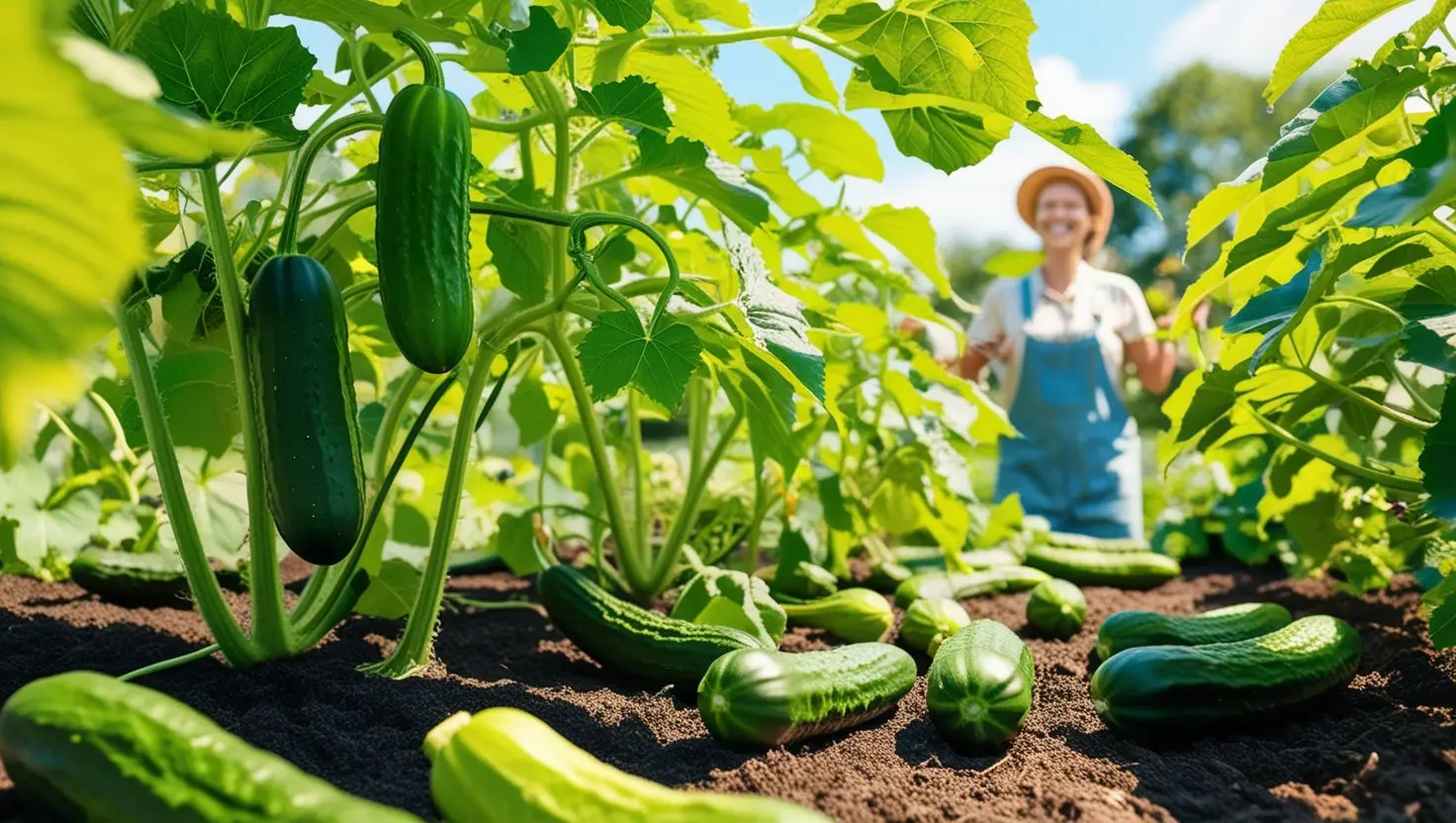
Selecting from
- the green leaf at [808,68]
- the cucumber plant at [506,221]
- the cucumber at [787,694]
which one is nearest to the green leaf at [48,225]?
the cucumber plant at [506,221]

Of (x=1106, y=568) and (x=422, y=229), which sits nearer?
(x=422, y=229)

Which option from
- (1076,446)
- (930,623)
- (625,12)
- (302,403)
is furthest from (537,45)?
(1076,446)

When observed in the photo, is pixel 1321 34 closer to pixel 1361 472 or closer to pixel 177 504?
pixel 1361 472

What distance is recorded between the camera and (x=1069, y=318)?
222 inches

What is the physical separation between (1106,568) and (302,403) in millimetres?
3286

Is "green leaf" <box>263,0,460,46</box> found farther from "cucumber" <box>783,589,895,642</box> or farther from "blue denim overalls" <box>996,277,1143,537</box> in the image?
"blue denim overalls" <box>996,277,1143,537</box>

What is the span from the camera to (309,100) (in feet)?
7.25

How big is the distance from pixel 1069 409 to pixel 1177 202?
117 feet

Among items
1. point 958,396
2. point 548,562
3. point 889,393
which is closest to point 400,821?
point 548,562

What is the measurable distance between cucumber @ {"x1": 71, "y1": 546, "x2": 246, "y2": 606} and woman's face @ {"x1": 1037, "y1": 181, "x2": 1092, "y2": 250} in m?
Result: 4.44

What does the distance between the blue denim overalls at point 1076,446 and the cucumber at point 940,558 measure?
4.56 ft

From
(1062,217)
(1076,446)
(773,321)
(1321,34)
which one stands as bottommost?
(1076,446)

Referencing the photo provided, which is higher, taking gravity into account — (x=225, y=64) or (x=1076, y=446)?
(x=225, y=64)

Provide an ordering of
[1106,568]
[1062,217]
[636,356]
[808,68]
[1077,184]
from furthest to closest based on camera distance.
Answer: [1077,184] → [1062,217] → [1106,568] → [808,68] → [636,356]
